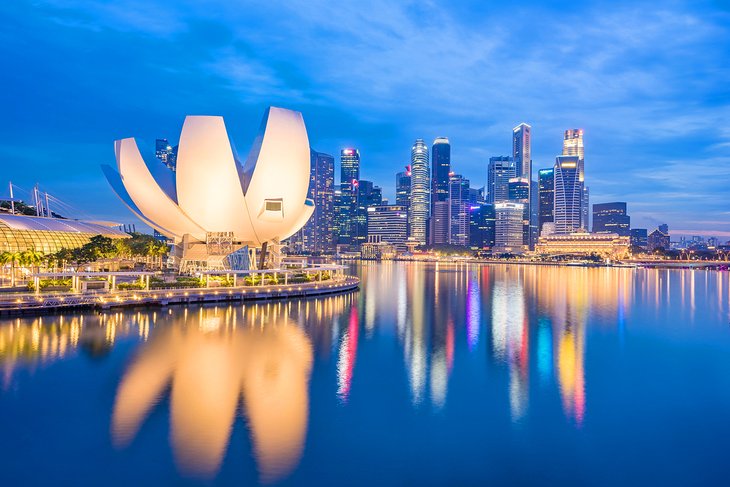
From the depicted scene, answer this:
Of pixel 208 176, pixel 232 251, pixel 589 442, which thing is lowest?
pixel 589 442

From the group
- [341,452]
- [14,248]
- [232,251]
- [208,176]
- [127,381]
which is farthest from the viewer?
[14,248]

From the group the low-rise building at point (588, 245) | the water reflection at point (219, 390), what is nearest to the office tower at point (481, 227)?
the low-rise building at point (588, 245)

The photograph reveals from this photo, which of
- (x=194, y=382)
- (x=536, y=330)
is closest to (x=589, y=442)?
(x=194, y=382)

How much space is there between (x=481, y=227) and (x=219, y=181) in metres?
172

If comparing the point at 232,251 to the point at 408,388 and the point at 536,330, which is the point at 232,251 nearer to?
the point at 536,330

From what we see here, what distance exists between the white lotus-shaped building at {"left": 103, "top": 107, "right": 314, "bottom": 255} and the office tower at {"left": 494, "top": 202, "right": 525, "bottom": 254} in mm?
158493

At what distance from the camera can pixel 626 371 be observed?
49.8 ft

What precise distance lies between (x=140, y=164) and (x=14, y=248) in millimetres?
14353

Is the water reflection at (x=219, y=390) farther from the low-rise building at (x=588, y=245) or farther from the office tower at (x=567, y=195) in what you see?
the office tower at (x=567, y=195)

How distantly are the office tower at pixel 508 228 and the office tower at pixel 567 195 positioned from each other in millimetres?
13287

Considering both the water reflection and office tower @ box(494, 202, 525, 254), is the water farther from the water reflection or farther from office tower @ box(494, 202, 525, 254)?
office tower @ box(494, 202, 525, 254)

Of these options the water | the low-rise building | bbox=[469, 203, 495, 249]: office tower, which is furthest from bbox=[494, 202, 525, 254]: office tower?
the water

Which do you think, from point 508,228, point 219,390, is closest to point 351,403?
point 219,390

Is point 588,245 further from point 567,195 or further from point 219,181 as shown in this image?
point 219,181
